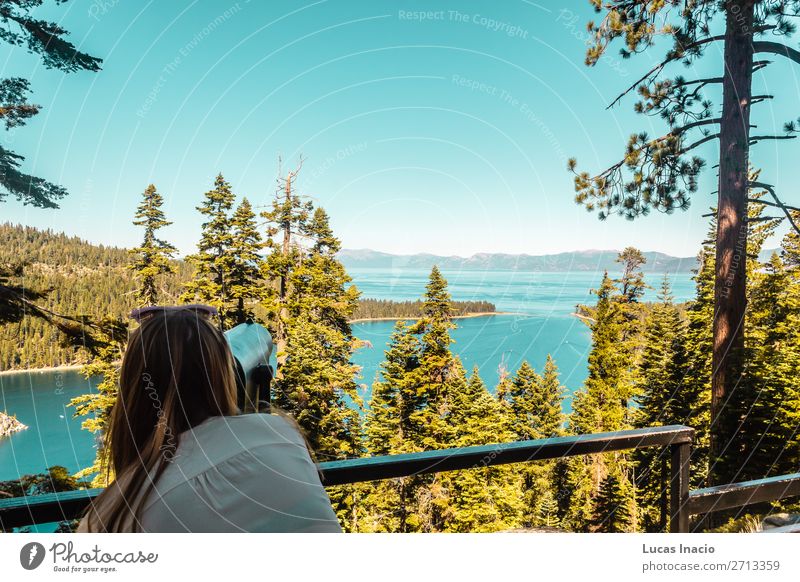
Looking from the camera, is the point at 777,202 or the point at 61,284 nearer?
the point at 61,284

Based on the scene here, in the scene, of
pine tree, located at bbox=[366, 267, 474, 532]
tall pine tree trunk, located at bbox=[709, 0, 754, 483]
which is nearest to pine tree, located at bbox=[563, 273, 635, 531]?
pine tree, located at bbox=[366, 267, 474, 532]

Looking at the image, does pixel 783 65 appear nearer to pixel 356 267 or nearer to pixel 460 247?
pixel 460 247

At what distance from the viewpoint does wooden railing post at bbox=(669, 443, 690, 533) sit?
1.50 meters

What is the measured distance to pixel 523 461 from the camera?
4.29 feet

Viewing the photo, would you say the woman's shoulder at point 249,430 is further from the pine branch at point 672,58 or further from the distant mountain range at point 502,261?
the pine branch at point 672,58

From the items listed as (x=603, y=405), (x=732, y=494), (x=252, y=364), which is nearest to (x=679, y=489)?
(x=732, y=494)

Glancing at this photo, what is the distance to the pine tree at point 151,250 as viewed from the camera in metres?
2.05

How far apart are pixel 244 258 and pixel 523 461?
248cm

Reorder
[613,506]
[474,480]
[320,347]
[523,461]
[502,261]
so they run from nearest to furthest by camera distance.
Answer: [523,461]
[502,261]
[320,347]
[474,480]
[613,506]

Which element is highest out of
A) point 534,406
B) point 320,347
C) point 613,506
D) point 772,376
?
point 772,376

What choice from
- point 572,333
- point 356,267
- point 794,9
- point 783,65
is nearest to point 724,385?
point 572,333
